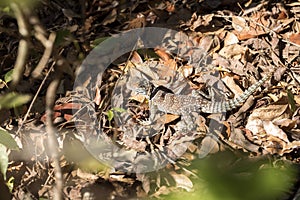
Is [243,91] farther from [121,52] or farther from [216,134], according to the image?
[121,52]

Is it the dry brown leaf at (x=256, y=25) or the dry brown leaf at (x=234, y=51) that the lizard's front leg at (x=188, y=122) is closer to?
the dry brown leaf at (x=234, y=51)

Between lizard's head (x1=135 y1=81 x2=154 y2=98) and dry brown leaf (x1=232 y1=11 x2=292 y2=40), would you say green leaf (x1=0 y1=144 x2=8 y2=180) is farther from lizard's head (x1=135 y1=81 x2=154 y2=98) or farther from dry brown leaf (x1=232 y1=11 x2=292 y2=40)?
dry brown leaf (x1=232 y1=11 x2=292 y2=40)

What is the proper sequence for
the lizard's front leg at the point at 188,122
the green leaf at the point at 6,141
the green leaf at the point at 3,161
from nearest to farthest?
the green leaf at the point at 3,161 → the green leaf at the point at 6,141 → the lizard's front leg at the point at 188,122

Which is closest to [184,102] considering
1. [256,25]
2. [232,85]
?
[232,85]

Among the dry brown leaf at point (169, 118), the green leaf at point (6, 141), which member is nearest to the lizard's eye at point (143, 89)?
the dry brown leaf at point (169, 118)

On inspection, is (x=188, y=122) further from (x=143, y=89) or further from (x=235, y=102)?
(x=143, y=89)

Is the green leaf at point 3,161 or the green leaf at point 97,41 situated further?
the green leaf at point 97,41

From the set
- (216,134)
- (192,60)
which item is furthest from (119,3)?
(216,134)

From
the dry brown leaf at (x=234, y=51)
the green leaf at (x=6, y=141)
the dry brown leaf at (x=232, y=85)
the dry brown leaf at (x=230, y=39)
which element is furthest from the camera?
the dry brown leaf at (x=230, y=39)
